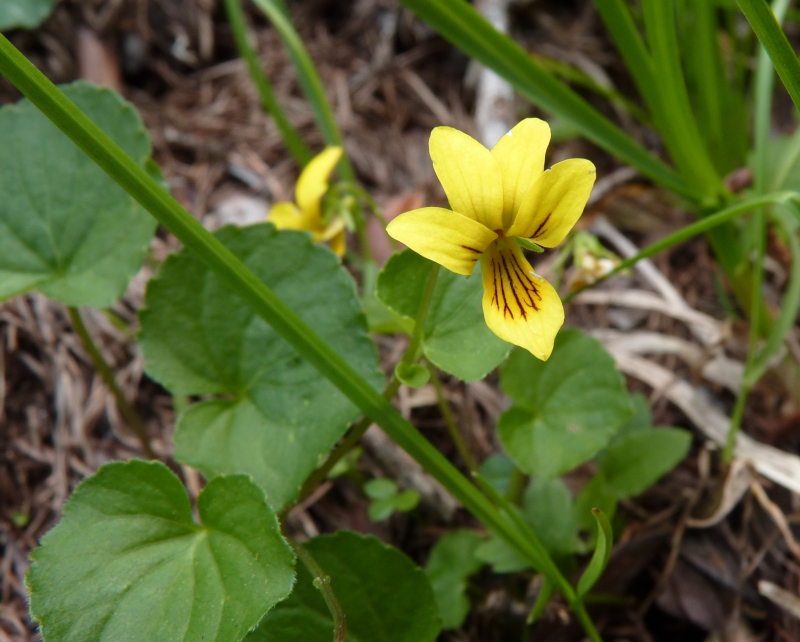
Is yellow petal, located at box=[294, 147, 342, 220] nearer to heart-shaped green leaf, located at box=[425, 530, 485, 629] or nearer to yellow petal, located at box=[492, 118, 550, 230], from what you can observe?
yellow petal, located at box=[492, 118, 550, 230]

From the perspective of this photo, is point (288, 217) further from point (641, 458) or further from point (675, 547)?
point (675, 547)

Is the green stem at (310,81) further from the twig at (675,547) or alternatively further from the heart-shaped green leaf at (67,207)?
the twig at (675,547)

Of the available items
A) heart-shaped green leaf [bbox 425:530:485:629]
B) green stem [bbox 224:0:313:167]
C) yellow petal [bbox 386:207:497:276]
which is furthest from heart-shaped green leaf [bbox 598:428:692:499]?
green stem [bbox 224:0:313:167]

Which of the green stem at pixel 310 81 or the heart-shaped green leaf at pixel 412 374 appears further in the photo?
the green stem at pixel 310 81

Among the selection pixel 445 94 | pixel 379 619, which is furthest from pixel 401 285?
pixel 445 94

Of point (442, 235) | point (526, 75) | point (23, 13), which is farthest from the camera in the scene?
point (23, 13)

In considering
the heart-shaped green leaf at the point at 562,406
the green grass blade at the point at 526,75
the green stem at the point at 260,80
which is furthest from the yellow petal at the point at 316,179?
the heart-shaped green leaf at the point at 562,406

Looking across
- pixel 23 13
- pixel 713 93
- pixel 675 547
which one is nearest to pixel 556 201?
pixel 675 547

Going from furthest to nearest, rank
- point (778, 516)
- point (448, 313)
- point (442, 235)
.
→ point (778, 516) < point (448, 313) < point (442, 235)
